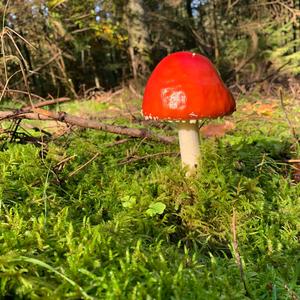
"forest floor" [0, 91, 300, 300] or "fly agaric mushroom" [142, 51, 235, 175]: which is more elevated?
"fly agaric mushroom" [142, 51, 235, 175]

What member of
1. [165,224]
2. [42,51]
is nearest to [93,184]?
[165,224]

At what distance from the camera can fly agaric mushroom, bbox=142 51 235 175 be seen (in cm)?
225

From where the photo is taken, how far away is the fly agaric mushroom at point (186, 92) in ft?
7.38

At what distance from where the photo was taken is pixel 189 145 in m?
2.61

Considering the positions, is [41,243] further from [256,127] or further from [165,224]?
[256,127]

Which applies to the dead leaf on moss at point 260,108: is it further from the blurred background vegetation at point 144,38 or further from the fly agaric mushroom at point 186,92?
the fly agaric mushroom at point 186,92

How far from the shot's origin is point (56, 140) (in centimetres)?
324

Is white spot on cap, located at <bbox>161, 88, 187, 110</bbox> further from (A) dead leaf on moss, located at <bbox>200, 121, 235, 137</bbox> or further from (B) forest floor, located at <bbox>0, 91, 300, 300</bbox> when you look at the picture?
(A) dead leaf on moss, located at <bbox>200, 121, 235, 137</bbox>

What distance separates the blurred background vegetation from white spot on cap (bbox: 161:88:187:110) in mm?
5064

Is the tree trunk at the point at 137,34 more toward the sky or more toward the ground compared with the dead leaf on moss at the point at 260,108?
more toward the sky

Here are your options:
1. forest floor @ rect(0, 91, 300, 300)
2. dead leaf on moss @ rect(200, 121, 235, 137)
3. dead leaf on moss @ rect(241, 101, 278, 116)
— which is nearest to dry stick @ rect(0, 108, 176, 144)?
forest floor @ rect(0, 91, 300, 300)

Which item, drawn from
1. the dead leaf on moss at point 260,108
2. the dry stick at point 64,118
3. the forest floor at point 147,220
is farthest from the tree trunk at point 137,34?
the dry stick at point 64,118

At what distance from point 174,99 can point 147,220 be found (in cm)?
73

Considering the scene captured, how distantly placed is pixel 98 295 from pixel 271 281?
0.80 m
